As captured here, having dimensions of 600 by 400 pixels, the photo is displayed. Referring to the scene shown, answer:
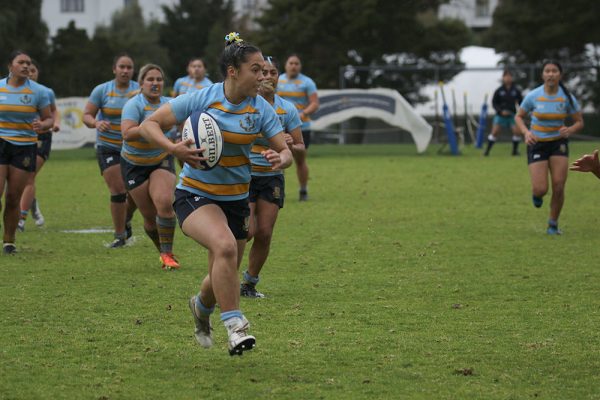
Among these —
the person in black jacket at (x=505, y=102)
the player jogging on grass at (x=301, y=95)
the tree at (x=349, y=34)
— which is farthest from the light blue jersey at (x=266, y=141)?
the tree at (x=349, y=34)

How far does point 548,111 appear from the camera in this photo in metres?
14.1

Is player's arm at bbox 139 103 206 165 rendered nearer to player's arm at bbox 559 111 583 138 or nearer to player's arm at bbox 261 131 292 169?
player's arm at bbox 261 131 292 169

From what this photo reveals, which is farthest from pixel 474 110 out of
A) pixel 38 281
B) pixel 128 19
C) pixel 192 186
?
pixel 128 19

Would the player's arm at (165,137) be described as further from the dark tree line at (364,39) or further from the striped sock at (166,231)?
the dark tree line at (364,39)

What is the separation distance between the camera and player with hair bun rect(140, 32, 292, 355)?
7.12 meters

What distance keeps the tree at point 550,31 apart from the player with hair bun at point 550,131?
94.4 feet

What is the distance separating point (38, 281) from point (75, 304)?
1.41 meters

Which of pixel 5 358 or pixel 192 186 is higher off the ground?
pixel 192 186

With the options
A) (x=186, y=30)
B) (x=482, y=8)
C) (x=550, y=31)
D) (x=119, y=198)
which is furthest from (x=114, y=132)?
(x=482, y=8)

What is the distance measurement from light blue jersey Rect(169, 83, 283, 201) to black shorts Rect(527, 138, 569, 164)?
24.2ft

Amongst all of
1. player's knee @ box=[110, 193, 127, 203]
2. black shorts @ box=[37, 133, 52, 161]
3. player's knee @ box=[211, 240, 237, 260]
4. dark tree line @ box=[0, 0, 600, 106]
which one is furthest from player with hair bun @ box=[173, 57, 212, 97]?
dark tree line @ box=[0, 0, 600, 106]

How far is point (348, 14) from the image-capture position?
4503 centimetres

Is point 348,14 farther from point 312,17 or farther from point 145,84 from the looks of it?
point 145,84

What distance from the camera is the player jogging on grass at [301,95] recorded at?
1873cm
